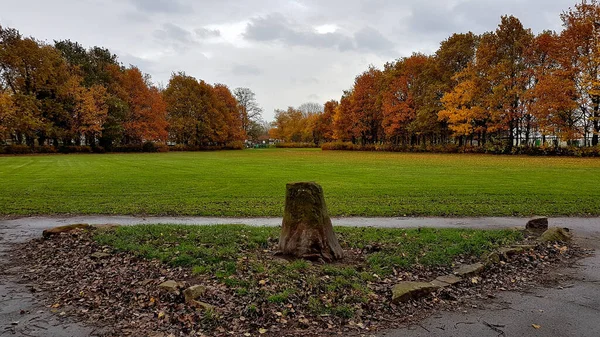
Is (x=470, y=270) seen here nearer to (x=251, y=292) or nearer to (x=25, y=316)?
(x=251, y=292)

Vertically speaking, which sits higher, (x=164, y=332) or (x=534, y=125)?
(x=534, y=125)

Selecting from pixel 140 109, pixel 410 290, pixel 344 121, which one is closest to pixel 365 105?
pixel 344 121

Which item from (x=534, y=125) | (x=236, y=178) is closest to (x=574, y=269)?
(x=236, y=178)

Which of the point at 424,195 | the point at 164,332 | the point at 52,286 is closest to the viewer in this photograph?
the point at 164,332

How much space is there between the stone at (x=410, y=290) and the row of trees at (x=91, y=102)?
50.5 metres

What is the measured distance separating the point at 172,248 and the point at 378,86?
59.7 metres

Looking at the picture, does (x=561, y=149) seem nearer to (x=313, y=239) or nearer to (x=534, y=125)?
(x=534, y=125)

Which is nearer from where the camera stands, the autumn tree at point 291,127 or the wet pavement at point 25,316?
the wet pavement at point 25,316

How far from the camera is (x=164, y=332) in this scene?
4559 mm

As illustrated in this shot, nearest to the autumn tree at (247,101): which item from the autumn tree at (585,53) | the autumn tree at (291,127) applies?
the autumn tree at (291,127)

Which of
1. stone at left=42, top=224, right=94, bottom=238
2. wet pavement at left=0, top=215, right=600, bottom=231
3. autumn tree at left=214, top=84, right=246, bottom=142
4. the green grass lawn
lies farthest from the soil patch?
autumn tree at left=214, top=84, right=246, bottom=142

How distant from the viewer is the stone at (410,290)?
543 cm

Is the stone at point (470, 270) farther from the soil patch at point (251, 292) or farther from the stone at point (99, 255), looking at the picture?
the stone at point (99, 255)

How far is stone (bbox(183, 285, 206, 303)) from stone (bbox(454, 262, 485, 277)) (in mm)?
4227
